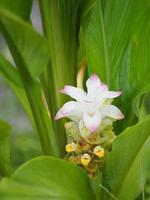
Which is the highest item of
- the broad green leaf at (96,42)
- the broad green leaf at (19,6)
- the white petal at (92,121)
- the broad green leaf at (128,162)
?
the broad green leaf at (19,6)

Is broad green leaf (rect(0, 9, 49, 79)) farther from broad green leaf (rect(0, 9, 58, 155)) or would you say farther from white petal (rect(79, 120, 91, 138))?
white petal (rect(79, 120, 91, 138))

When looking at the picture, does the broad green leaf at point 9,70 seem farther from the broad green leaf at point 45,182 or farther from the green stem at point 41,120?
the broad green leaf at point 45,182

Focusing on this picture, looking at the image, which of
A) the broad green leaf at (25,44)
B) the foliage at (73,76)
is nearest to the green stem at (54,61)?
the foliage at (73,76)

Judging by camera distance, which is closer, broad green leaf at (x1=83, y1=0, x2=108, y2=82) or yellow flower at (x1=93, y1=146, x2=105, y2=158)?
yellow flower at (x1=93, y1=146, x2=105, y2=158)

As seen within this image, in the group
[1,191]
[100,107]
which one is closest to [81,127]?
[100,107]

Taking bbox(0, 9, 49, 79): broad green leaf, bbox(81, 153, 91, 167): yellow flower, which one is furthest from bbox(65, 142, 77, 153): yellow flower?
bbox(0, 9, 49, 79): broad green leaf

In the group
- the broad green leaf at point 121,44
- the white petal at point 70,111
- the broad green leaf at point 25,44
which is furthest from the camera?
the broad green leaf at point 121,44

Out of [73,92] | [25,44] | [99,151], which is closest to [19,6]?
[25,44]
